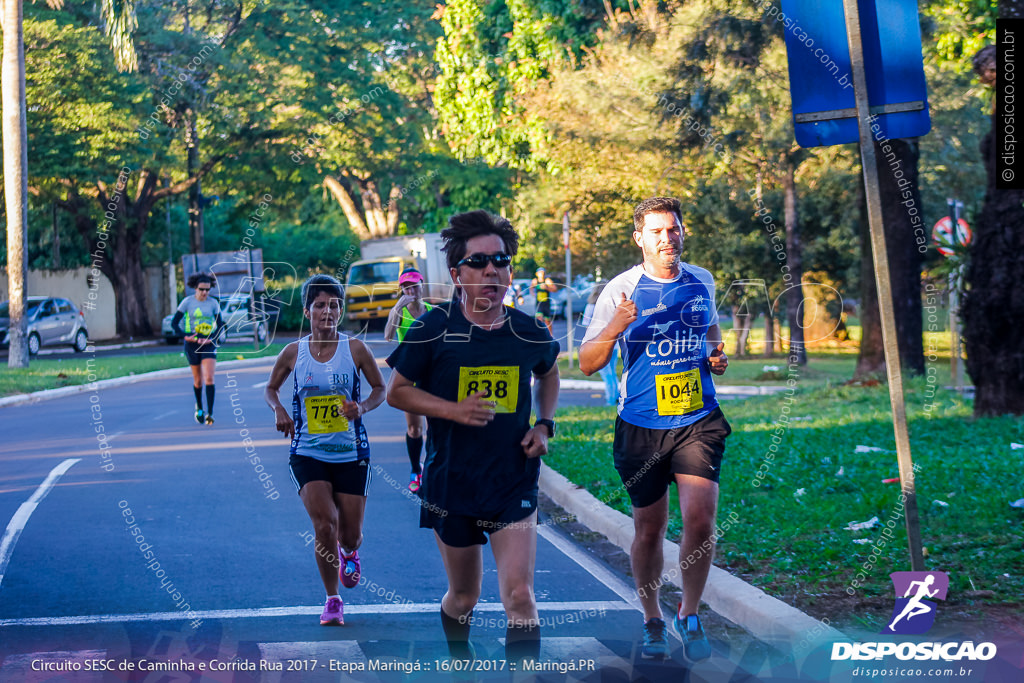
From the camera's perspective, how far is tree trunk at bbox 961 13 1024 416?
11766 mm

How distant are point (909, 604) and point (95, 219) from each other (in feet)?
126

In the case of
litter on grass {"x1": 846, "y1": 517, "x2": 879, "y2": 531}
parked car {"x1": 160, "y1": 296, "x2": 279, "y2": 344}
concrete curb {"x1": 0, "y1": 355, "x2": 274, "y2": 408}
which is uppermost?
parked car {"x1": 160, "y1": 296, "x2": 279, "y2": 344}

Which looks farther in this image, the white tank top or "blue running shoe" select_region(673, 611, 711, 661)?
the white tank top

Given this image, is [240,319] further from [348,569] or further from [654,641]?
[654,641]

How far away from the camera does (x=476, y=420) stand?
4.63 metres

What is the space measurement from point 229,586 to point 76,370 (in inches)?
783

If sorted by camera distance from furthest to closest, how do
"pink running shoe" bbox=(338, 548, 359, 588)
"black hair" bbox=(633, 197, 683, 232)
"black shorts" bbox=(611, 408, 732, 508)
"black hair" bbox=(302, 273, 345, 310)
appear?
"pink running shoe" bbox=(338, 548, 359, 588), "black hair" bbox=(302, 273, 345, 310), "black hair" bbox=(633, 197, 683, 232), "black shorts" bbox=(611, 408, 732, 508)

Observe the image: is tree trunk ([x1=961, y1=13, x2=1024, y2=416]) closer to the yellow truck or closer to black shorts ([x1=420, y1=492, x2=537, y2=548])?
black shorts ([x1=420, y1=492, x2=537, y2=548])

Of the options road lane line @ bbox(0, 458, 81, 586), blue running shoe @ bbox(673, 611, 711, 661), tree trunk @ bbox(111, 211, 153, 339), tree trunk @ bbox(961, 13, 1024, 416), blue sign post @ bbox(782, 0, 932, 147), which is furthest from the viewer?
tree trunk @ bbox(111, 211, 153, 339)

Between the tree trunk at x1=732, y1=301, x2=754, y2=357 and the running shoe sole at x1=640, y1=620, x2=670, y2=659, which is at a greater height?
the tree trunk at x1=732, y1=301, x2=754, y2=357

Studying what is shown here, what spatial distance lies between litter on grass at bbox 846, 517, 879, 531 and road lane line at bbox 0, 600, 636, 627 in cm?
205

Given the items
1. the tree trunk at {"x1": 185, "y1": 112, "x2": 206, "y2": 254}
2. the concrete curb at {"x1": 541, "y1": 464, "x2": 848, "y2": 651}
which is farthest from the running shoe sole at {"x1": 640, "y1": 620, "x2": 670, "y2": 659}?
the tree trunk at {"x1": 185, "y1": 112, "x2": 206, "y2": 254}

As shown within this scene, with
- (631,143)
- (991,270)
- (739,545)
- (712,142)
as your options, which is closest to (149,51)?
(631,143)

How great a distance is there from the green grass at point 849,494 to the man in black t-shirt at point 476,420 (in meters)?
2.21
